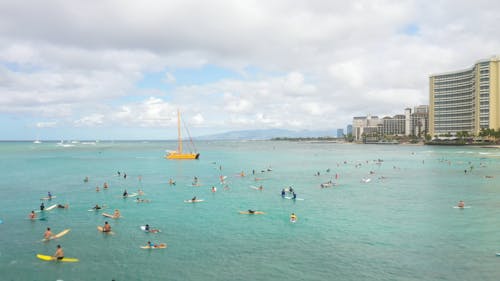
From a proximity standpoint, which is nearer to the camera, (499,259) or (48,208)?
(499,259)

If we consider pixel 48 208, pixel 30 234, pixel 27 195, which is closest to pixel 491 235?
pixel 30 234

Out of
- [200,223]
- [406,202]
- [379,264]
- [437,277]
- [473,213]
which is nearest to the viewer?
[437,277]

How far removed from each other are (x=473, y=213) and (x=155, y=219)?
35263mm

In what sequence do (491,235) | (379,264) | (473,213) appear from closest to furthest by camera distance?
1. (379,264)
2. (491,235)
3. (473,213)

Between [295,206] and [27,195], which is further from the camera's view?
[27,195]

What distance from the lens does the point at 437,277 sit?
24.4 m

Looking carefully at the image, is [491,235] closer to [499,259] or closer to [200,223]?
[499,259]

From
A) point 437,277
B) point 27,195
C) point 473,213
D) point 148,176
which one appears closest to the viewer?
point 437,277

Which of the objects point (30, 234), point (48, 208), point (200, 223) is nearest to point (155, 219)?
point (200, 223)

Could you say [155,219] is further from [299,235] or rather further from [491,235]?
[491,235]

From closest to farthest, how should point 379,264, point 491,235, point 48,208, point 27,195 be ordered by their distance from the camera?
point 379,264, point 491,235, point 48,208, point 27,195

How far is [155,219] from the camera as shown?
40.5m

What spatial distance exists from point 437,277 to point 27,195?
56.5 m

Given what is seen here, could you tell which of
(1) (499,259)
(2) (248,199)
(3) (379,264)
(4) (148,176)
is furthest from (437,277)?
(4) (148,176)
